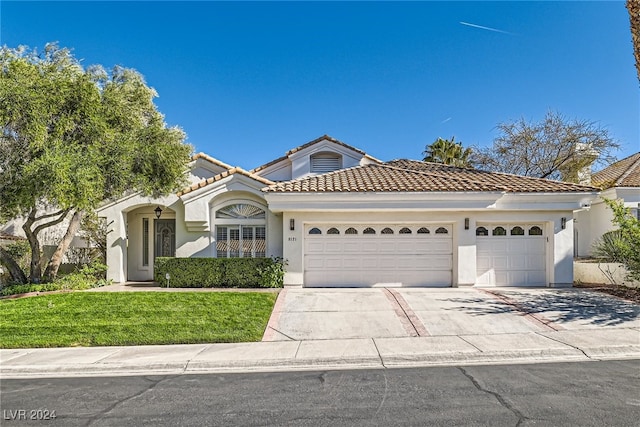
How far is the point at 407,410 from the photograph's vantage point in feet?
15.5

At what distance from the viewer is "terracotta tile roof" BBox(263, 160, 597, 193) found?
42.6 ft

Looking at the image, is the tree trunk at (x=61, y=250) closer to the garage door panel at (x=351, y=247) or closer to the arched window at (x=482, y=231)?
the garage door panel at (x=351, y=247)

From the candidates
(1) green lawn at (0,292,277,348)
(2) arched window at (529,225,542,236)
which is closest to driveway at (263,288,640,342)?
(1) green lawn at (0,292,277,348)

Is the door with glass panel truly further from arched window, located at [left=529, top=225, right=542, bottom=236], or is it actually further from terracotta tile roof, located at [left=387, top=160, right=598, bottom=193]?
arched window, located at [left=529, top=225, right=542, bottom=236]

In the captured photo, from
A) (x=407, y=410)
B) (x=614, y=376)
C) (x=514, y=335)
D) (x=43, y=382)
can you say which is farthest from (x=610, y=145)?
(x=43, y=382)

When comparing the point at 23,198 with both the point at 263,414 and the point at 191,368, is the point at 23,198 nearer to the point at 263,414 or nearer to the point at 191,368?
the point at 191,368

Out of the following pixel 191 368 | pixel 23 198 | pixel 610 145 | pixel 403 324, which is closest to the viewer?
pixel 191 368

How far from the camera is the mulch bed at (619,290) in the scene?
11.3 metres

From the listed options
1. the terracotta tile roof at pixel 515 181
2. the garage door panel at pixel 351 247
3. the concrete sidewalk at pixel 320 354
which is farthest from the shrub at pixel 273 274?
the terracotta tile roof at pixel 515 181

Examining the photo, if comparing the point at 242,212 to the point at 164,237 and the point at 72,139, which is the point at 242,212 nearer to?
the point at 164,237

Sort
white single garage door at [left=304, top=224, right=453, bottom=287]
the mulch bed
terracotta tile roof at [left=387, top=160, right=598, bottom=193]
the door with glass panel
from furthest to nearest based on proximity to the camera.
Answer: the door with glass panel, white single garage door at [left=304, top=224, right=453, bottom=287], terracotta tile roof at [left=387, top=160, right=598, bottom=193], the mulch bed

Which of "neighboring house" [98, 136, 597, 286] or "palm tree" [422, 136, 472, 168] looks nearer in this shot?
"neighboring house" [98, 136, 597, 286]

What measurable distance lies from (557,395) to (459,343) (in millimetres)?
2518

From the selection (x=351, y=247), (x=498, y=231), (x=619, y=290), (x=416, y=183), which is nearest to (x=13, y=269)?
(x=351, y=247)
